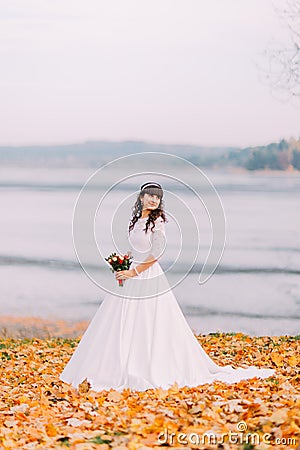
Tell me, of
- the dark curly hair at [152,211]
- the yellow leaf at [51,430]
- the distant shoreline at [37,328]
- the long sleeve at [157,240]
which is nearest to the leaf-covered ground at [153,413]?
the yellow leaf at [51,430]

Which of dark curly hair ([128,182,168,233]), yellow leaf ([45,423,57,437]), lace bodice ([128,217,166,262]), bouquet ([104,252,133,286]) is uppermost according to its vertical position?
dark curly hair ([128,182,168,233])

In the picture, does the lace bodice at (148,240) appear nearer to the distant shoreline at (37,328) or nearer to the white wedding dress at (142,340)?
the white wedding dress at (142,340)

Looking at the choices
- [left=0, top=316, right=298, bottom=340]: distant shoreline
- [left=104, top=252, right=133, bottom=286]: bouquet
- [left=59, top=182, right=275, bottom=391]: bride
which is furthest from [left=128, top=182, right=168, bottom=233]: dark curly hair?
[left=0, top=316, right=298, bottom=340]: distant shoreline

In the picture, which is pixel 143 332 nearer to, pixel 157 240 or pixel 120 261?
pixel 120 261

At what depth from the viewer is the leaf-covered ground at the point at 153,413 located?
12.8ft

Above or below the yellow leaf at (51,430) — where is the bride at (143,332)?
above

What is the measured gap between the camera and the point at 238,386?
5.43m

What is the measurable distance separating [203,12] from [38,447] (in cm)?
545

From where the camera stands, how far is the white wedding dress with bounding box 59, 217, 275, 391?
542 centimetres

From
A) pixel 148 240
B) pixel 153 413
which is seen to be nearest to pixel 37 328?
pixel 148 240

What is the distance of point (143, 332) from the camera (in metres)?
5.47

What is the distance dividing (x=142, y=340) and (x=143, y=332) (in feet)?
0.17

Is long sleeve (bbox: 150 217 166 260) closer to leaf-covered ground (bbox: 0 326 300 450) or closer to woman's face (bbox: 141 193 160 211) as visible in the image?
woman's face (bbox: 141 193 160 211)

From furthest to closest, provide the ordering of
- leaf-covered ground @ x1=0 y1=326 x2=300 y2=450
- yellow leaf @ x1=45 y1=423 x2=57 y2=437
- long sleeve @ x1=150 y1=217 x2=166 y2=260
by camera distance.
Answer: long sleeve @ x1=150 y1=217 x2=166 y2=260, yellow leaf @ x1=45 y1=423 x2=57 y2=437, leaf-covered ground @ x1=0 y1=326 x2=300 y2=450
